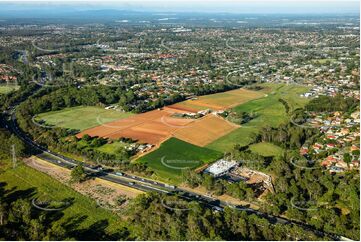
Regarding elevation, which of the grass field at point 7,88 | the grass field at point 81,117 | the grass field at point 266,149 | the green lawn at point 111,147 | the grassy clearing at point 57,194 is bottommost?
the grass field at point 7,88

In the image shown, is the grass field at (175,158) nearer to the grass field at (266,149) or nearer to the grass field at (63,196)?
the grass field at (266,149)

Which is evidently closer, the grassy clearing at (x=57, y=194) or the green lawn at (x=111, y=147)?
the grassy clearing at (x=57, y=194)

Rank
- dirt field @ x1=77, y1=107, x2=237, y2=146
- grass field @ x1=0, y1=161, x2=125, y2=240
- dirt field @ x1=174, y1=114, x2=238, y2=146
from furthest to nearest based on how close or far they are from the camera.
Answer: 1. dirt field @ x1=77, y1=107, x2=237, y2=146
2. dirt field @ x1=174, y1=114, x2=238, y2=146
3. grass field @ x1=0, y1=161, x2=125, y2=240

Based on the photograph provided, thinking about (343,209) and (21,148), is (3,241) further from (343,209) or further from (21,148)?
(343,209)

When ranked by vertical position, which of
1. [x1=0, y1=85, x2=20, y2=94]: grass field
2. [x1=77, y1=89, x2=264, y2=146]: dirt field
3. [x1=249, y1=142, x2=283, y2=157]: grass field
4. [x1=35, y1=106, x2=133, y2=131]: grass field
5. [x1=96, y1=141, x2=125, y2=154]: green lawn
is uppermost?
[x1=77, y1=89, x2=264, y2=146]: dirt field

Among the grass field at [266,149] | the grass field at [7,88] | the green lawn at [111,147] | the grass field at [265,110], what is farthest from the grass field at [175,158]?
the grass field at [7,88]

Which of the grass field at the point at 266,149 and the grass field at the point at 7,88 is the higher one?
the grass field at the point at 266,149

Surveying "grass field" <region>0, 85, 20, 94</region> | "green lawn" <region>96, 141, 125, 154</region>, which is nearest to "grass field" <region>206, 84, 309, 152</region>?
"green lawn" <region>96, 141, 125, 154</region>

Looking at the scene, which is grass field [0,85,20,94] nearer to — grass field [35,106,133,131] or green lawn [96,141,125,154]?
grass field [35,106,133,131]
